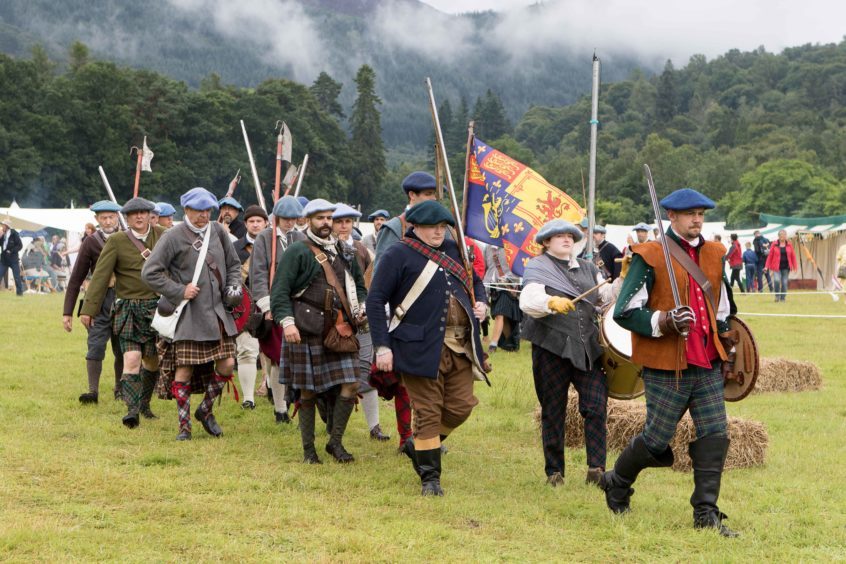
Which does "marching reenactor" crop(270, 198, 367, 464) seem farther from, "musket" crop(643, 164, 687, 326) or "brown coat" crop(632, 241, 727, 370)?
"musket" crop(643, 164, 687, 326)

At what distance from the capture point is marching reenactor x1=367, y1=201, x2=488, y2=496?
7258mm

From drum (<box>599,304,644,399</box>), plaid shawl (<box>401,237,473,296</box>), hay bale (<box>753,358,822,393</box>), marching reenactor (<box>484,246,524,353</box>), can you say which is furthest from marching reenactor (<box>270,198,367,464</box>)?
marching reenactor (<box>484,246,524,353</box>)

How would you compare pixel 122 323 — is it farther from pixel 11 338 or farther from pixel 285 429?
pixel 11 338

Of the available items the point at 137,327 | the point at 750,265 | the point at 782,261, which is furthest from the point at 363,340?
the point at 750,265

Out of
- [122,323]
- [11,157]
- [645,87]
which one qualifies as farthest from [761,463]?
[645,87]

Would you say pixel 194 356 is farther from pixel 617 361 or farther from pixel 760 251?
pixel 760 251

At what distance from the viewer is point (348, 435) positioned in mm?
9516

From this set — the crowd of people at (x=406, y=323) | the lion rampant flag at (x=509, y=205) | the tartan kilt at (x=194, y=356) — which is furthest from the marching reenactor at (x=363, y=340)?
the lion rampant flag at (x=509, y=205)

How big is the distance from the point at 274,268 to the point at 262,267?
0.74 ft

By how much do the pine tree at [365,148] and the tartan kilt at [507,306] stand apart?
84.3 m

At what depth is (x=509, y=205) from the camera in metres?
10.9

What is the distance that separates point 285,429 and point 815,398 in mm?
5876

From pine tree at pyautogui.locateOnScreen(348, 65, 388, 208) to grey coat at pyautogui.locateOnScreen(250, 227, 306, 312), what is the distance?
9018cm

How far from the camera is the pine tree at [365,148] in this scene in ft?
334
